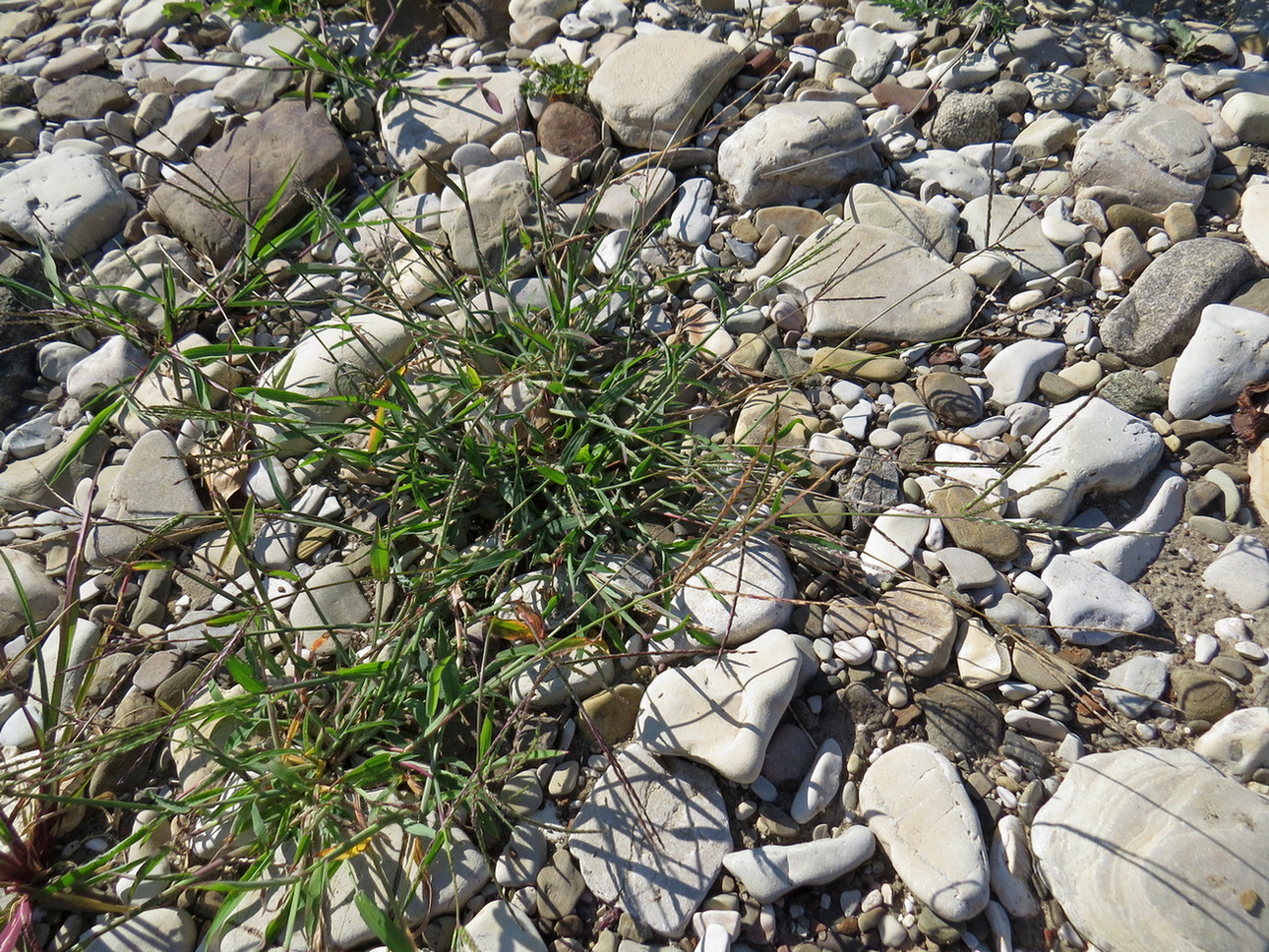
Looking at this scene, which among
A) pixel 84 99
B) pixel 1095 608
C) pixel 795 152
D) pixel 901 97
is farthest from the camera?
pixel 84 99

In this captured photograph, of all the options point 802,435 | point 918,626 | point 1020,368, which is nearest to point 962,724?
point 918,626

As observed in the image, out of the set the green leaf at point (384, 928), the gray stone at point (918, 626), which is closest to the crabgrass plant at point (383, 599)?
the green leaf at point (384, 928)

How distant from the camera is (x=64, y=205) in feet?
9.24

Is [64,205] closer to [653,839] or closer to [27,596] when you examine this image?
[27,596]

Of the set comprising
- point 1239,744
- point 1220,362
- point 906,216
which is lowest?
point 1239,744

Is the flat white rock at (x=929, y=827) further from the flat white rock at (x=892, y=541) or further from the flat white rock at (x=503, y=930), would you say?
the flat white rock at (x=503, y=930)

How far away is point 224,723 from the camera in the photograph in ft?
5.91

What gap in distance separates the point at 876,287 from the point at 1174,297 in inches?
29.0

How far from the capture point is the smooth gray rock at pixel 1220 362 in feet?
6.31

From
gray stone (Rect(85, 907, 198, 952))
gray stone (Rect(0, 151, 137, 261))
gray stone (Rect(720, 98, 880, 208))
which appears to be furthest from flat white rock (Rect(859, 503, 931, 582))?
gray stone (Rect(0, 151, 137, 261))

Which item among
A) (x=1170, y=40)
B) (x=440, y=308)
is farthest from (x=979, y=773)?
(x=1170, y=40)

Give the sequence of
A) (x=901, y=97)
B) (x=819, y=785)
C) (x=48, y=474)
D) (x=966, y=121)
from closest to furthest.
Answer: (x=819, y=785) < (x=48, y=474) < (x=966, y=121) < (x=901, y=97)

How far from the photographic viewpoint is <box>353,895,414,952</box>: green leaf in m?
1.30

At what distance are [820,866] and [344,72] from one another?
3.00 meters
